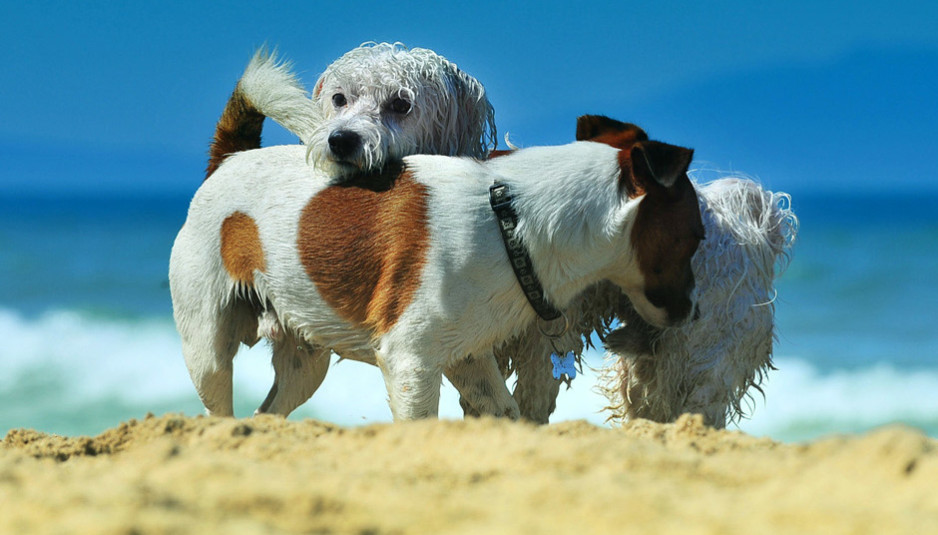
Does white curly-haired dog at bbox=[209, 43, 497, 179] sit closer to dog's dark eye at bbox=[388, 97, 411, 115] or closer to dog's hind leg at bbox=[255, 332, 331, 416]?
dog's dark eye at bbox=[388, 97, 411, 115]

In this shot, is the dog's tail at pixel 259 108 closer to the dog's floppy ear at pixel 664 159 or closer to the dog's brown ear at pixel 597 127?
the dog's brown ear at pixel 597 127

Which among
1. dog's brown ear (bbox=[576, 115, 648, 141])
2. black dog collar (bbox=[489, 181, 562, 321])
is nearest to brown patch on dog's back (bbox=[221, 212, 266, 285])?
black dog collar (bbox=[489, 181, 562, 321])

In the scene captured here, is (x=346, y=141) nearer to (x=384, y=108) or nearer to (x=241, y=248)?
(x=384, y=108)

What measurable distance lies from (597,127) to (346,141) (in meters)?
1.14

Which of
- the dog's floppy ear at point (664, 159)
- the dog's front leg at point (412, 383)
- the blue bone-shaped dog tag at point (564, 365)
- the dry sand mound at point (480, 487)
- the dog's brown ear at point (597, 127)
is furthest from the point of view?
the blue bone-shaped dog tag at point (564, 365)

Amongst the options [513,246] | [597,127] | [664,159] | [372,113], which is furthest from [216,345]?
[664,159]

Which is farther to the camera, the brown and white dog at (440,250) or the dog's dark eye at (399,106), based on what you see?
the dog's dark eye at (399,106)

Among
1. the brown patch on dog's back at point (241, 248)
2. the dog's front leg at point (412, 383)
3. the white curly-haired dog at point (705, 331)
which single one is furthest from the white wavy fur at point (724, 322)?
the brown patch on dog's back at point (241, 248)

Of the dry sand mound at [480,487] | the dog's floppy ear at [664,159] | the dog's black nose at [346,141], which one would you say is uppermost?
the dog's black nose at [346,141]

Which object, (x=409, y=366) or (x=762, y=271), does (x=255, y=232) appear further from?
(x=762, y=271)

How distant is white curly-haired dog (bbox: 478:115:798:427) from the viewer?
4.30 m

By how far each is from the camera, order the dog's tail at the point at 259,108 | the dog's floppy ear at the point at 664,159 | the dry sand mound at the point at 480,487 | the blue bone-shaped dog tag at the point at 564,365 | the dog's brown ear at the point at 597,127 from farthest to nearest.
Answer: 1. the dog's tail at the point at 259,108
2. the blue bone-shaped dog tag at the point at 564,365
3. the dog's brown ear at the point at 597,127
4. the dog's floppy ear at the point at 664,159
5. the dry sand mound at the point at 480,487

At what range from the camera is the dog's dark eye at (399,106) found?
13.9 ft

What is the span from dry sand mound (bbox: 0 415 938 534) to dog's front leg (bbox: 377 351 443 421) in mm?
882
